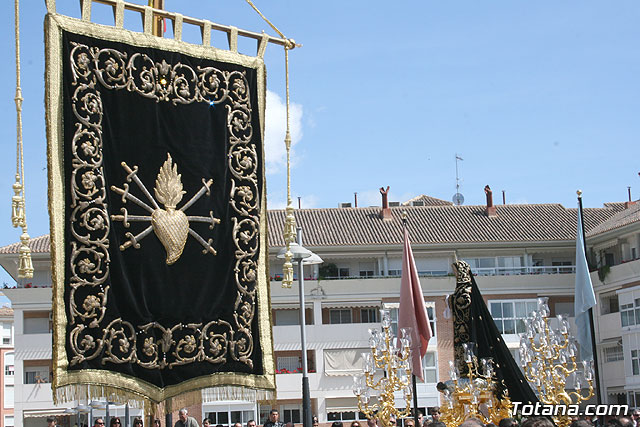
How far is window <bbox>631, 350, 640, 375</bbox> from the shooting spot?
3638 centimetres

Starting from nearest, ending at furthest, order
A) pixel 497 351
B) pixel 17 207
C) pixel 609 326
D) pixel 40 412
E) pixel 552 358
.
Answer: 1. pixel 17 207
2. pixel 552 358
3. pixel 497 351
4. pixel 40 412
5. pixel 609 326

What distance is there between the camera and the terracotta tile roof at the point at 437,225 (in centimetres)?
4141

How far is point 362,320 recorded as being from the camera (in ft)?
133

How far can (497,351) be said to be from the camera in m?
13.3

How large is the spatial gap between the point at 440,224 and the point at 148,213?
115 feet

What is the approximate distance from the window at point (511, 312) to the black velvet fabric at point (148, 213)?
3132 cm

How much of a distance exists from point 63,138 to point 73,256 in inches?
41.9

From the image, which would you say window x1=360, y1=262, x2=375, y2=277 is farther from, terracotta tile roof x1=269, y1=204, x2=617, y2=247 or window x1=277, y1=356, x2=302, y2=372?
window x1=277, y1=356, x2=302, y2=372

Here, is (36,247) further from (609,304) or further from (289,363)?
(609,304)

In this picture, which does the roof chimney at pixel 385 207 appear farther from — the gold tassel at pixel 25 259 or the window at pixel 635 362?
the gold tassel at pixel 25 259

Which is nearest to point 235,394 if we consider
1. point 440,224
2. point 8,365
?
point 440,224

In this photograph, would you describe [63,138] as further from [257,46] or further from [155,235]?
[257,46]

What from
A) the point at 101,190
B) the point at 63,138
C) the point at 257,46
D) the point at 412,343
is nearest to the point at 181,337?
the point at 101,190

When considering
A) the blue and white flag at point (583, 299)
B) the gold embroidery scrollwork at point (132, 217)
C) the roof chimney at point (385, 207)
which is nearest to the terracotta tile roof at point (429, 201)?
the roof chimney at point (385, 207)
